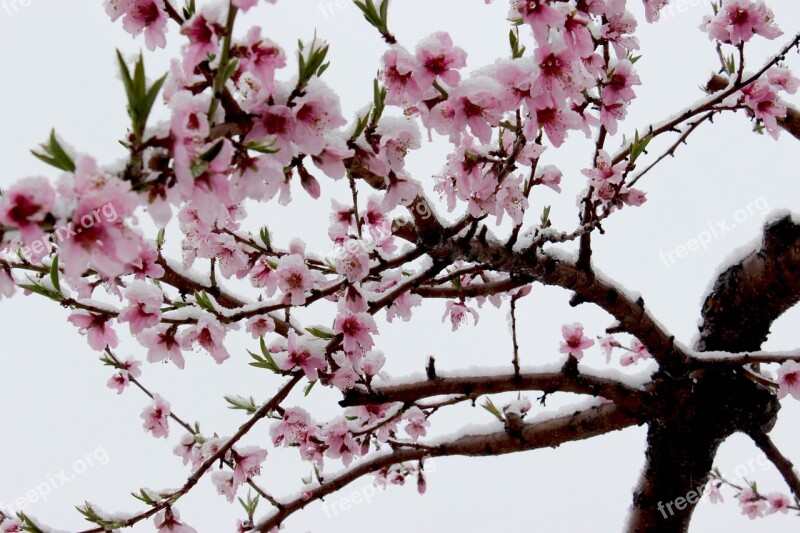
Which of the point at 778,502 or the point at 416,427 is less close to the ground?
the point at 416,427

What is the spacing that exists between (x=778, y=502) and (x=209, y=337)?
4.96 m

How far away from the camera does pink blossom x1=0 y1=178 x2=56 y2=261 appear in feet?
2.76

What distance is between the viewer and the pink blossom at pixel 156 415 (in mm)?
2824

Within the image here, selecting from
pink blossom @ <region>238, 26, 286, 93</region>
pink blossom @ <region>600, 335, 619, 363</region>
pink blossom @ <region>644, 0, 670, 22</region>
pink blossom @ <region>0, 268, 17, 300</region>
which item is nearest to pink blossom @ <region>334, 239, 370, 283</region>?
pink blossom @ <region>238, 26, 286, 93</region>

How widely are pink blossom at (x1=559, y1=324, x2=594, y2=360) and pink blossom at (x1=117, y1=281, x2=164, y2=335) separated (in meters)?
1.99

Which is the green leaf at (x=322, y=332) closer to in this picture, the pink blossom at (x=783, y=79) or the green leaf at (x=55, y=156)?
the green leaf at (x=55, y=156)

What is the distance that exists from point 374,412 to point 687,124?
1.83 meters

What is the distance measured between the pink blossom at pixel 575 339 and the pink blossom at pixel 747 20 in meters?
1.45

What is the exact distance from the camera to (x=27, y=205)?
0.84m

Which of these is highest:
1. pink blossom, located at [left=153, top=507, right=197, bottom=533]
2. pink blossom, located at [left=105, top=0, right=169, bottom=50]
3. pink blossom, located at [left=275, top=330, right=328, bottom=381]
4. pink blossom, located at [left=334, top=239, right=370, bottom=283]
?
pink blossom, located at [left=105, top=0, right=169, bottom=50]

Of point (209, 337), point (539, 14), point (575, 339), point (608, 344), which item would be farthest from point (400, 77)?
point (608, 344)

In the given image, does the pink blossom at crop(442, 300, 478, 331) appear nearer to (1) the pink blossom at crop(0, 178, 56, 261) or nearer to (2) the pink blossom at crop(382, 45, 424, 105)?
(2) the pink blossom at crop(382, 45, 424, 105)

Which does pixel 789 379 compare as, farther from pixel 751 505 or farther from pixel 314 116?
pixel 751 505

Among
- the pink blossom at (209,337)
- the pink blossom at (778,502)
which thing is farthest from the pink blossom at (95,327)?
the pink blossom at (778,502)
